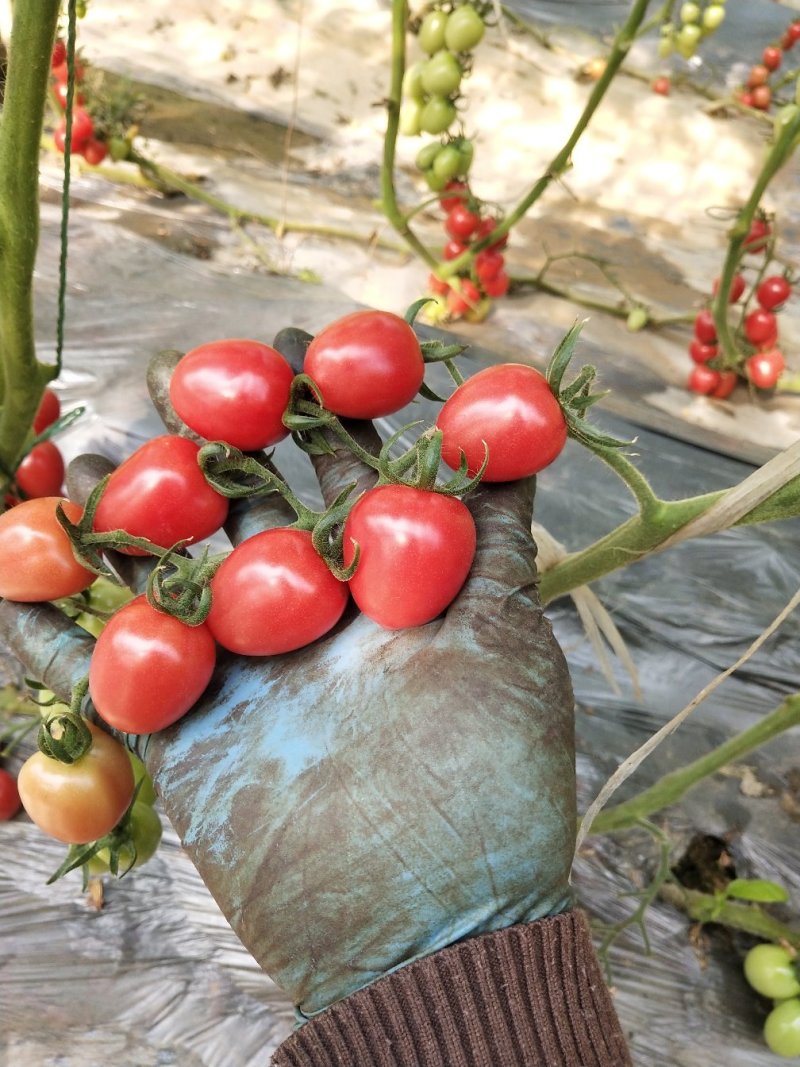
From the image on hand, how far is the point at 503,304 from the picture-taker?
2650 mm

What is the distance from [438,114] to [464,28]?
0.75 feet

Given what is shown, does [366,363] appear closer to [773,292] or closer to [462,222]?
[462,222]

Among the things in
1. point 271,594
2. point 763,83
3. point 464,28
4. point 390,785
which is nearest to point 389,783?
point 390,785

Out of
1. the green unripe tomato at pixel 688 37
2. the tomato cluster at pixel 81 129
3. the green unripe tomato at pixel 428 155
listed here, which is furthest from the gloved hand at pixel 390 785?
the green unripe tomato at pixel 688 37

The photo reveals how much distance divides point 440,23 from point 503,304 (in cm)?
90

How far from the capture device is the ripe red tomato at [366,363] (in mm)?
845

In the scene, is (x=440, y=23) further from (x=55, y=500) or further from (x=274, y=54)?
(x=274, y=54)

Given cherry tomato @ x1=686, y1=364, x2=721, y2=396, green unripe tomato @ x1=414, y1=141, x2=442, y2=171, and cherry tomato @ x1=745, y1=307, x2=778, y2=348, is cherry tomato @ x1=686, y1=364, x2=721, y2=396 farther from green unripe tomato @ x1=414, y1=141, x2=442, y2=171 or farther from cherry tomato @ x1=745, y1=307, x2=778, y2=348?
green unripe tomato @ x1=414, y1=141, x2=442, y2=171

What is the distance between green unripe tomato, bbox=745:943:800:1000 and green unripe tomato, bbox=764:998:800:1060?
19 mm

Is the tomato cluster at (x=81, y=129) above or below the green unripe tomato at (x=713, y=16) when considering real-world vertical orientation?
below

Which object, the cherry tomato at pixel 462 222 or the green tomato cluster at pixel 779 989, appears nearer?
the green tomato cluster at pixel 779 989

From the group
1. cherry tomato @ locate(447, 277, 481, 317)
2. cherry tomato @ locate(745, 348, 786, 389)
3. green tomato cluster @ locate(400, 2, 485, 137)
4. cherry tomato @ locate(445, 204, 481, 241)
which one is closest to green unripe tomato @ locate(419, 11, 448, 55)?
green tomato cluster @ locate(400, 2, 485, 137)

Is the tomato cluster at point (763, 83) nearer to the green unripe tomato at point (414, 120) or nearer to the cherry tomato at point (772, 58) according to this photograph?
the cherry tomato at point (772, 58)

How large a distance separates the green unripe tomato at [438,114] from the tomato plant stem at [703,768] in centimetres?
169
